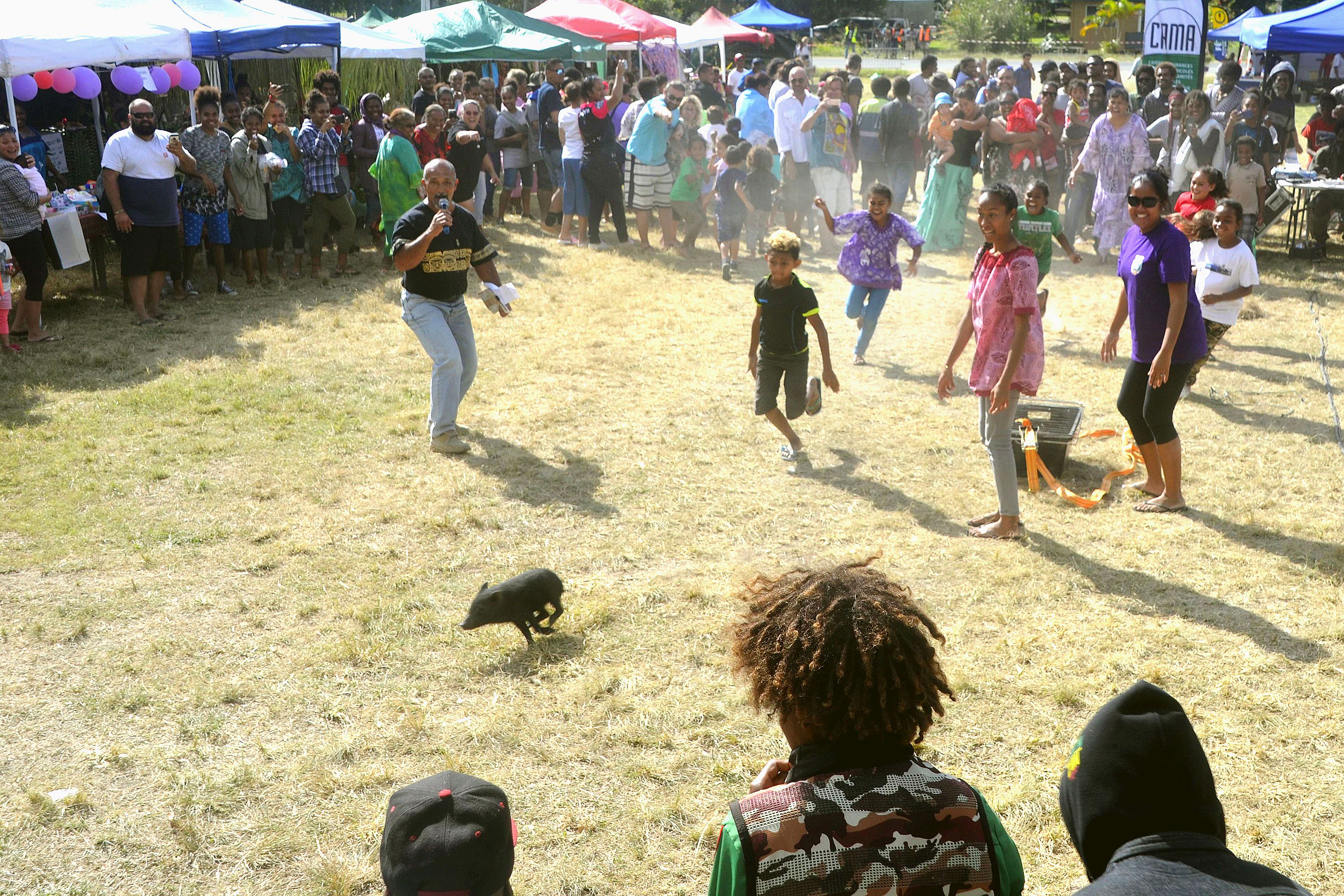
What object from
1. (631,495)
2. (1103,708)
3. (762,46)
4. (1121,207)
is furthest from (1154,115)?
(762,46)

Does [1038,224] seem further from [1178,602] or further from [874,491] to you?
[1178,602]

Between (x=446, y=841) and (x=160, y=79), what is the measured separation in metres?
12.6

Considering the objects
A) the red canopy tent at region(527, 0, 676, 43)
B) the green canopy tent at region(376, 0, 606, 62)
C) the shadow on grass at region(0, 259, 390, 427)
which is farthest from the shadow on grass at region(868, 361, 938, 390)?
the red canopy tent at region(527, 0, 676, 43)

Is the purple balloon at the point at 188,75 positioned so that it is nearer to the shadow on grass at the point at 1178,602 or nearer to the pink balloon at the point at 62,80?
the pink balloon at the point at 62,80

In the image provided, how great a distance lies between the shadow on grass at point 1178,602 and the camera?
4977mm

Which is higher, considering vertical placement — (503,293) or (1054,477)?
(503,293)

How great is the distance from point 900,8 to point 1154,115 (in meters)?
47.3

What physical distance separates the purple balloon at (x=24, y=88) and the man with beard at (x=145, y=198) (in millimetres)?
1730

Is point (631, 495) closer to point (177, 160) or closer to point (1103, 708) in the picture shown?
point (1103, 708)

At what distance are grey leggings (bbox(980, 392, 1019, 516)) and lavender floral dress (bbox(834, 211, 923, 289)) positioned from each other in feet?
10.2

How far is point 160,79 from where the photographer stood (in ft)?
42.5

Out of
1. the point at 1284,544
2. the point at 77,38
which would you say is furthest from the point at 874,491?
the point at 77,38

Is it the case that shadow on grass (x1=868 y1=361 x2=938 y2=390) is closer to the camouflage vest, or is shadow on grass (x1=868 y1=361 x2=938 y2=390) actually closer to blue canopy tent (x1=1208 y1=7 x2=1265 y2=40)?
the camouflage vest

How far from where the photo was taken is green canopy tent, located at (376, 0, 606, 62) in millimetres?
16734
